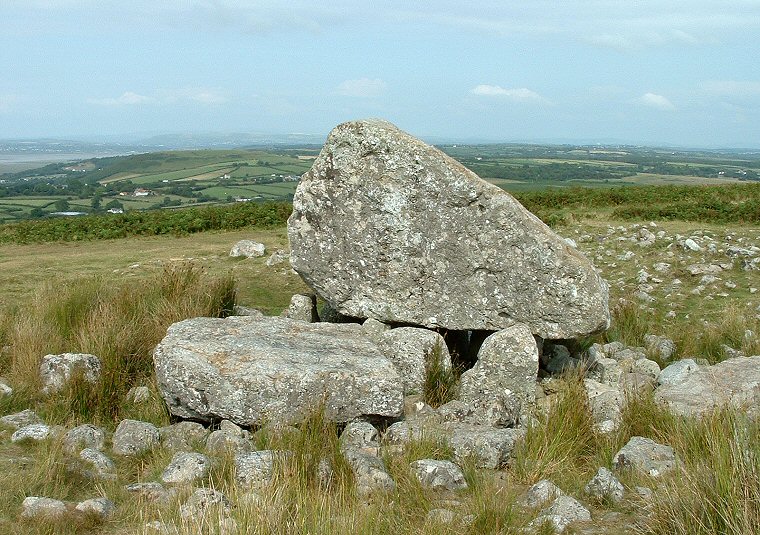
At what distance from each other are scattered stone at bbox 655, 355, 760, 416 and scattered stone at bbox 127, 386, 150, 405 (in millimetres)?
5297

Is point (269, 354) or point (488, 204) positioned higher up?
point (488, 204)

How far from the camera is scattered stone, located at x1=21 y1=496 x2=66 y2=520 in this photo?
492cm

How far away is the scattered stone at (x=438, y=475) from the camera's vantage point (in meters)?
5.69

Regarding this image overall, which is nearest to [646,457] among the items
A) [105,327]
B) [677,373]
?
[677,373]

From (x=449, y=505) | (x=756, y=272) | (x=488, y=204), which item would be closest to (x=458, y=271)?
(x=488, y=204)

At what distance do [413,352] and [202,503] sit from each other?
13.2 feet

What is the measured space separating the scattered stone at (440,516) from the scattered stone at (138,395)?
3941 mm

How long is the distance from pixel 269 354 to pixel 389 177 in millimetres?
2960

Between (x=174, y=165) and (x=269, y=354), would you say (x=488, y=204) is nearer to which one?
(x=269, y=354)

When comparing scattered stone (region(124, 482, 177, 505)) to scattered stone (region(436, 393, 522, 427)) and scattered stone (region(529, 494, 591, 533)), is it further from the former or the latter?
scattered stone (region(436, 393, 522, 427))

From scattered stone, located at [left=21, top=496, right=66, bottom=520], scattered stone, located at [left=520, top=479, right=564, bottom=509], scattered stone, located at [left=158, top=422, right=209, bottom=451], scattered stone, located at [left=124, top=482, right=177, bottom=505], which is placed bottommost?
scattered stone, located at [left=158, top=422, right=209, bottom=451]

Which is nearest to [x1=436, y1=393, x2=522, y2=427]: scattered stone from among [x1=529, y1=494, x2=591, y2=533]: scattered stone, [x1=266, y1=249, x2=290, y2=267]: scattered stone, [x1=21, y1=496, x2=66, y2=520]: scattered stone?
[x1=529, y1=494, x2=591, y2=533]: scattered stone

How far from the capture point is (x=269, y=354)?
289 inches

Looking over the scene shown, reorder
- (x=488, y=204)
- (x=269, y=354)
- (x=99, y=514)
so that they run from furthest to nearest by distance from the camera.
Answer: (x=488, y=204) → (x=269, y=354) → (x=99, y=514)
